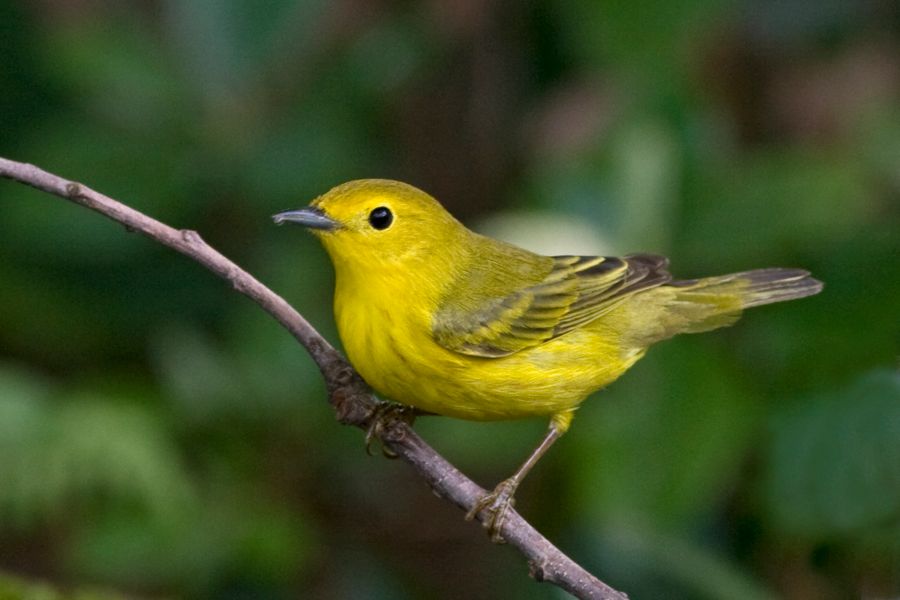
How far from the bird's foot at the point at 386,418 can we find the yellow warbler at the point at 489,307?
6cm

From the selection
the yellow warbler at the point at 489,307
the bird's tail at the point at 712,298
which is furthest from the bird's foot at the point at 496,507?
the bird's tail at the point at 712,298

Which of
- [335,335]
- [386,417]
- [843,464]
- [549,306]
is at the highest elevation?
[335,335]

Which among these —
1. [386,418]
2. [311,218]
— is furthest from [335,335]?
[386,418]

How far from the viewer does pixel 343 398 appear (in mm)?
3346

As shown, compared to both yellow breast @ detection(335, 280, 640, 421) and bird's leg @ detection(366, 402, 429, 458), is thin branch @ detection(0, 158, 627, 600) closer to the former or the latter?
bird's leg @ detection(366, 402, 429, 458)

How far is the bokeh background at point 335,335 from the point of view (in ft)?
13.3

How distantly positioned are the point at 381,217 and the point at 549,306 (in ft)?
2.15

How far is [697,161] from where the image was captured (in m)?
4.70

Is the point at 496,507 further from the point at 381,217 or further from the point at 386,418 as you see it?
the point at 381,217

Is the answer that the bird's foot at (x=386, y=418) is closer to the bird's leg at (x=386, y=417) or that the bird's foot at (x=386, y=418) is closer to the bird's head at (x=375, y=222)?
the bird's leg at (x=386, y=417)

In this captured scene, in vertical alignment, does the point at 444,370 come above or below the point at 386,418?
above

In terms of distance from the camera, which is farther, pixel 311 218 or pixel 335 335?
pixel 335 335

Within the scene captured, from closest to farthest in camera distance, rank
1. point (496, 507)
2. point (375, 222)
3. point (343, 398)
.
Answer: point (343, 398) → point (496, 507) → point (375, 222)

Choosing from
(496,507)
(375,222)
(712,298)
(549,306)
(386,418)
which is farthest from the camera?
(712,298)
